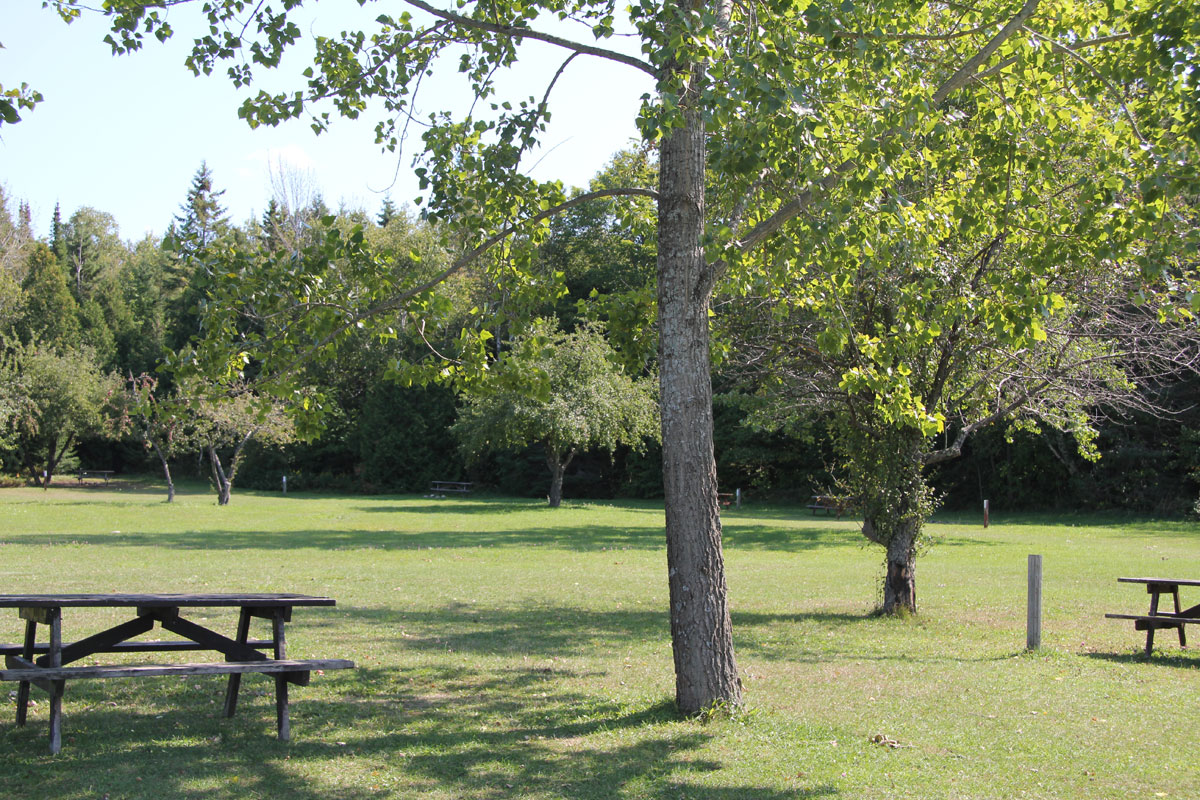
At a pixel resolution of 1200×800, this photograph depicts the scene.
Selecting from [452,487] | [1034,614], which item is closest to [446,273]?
[1034,614]

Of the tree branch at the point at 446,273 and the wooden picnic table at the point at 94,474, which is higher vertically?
the tree branch at the point at 446,273

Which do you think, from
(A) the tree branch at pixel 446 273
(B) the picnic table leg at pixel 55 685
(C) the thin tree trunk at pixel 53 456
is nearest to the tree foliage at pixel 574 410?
(A) the tree branch at pixel 446 273

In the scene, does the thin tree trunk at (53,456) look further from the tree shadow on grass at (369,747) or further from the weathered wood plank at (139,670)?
the weathered wood plank at (139,670)

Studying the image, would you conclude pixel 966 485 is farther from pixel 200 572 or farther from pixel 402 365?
pixel 402 365

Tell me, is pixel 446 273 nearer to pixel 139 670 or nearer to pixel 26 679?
pixel 139 670

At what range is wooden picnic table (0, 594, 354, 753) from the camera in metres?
5.71

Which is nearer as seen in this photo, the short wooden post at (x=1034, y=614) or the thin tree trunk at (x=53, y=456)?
the short wooden post at (x=1034, y=614)

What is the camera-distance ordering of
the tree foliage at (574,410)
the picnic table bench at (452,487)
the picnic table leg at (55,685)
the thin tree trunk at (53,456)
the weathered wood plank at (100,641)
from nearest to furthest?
the picnic table leg at (55,685)
the weathered wood plank at (100,641)
the tree foliage at (574,410)
the thin tree trunk at (53,456)
the picnic table bench at (452,487)

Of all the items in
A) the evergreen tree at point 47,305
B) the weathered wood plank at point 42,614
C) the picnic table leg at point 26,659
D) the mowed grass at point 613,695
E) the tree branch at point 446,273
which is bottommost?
the mowed grass at point 613,695

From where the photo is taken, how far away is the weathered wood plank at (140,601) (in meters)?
5.75

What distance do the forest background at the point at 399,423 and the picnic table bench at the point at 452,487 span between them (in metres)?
1.72

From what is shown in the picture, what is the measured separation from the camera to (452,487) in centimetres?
5219

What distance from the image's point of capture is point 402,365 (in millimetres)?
7895

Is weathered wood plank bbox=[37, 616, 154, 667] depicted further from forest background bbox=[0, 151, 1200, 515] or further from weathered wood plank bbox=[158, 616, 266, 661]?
forest background bbox=[0, 151, 1200, 515]
